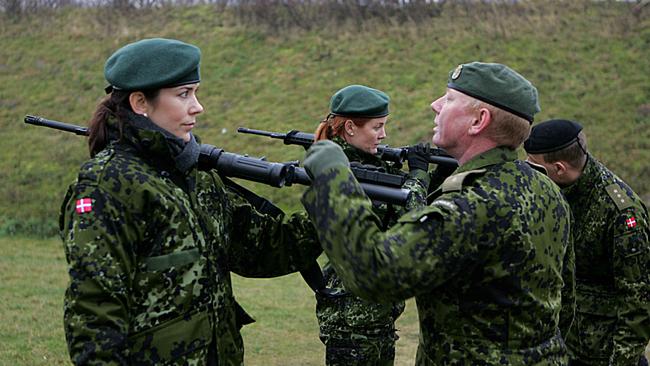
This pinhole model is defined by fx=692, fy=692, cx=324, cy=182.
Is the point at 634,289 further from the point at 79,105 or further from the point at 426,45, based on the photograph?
the point at 79,105

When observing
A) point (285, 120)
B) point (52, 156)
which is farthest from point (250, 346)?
point (52, 156)

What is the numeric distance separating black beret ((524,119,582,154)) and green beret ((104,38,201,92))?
2.15 m

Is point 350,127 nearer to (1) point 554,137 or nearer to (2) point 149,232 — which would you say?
(1) point 554,137

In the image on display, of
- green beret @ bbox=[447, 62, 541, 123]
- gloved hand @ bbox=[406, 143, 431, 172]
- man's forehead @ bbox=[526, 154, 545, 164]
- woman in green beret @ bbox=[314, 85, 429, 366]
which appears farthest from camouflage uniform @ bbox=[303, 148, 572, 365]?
gloved hand @ bbox=[406, 143, 431, 172]

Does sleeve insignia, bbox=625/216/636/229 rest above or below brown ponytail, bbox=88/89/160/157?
below

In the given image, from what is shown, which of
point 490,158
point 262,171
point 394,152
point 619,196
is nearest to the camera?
point 490,158

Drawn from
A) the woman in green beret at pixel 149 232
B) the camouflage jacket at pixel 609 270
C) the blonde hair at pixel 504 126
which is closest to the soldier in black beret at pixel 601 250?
the camouflage jacket at pixel 609 270

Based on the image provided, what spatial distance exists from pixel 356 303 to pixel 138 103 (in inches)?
73.6

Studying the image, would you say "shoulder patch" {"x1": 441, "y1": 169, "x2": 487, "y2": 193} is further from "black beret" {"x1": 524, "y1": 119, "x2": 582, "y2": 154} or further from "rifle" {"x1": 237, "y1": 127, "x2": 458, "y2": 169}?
"rifle" {"x1": 237, "y1": 127, "x2": 458, "y2": 169}

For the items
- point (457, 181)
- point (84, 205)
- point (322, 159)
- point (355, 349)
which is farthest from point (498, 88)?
point (355, 349)

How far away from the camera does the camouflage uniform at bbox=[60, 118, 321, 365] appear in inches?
85.5

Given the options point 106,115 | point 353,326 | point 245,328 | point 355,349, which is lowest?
point 245,328

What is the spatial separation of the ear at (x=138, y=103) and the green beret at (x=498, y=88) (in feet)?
3.63

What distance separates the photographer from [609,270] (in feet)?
12.8
